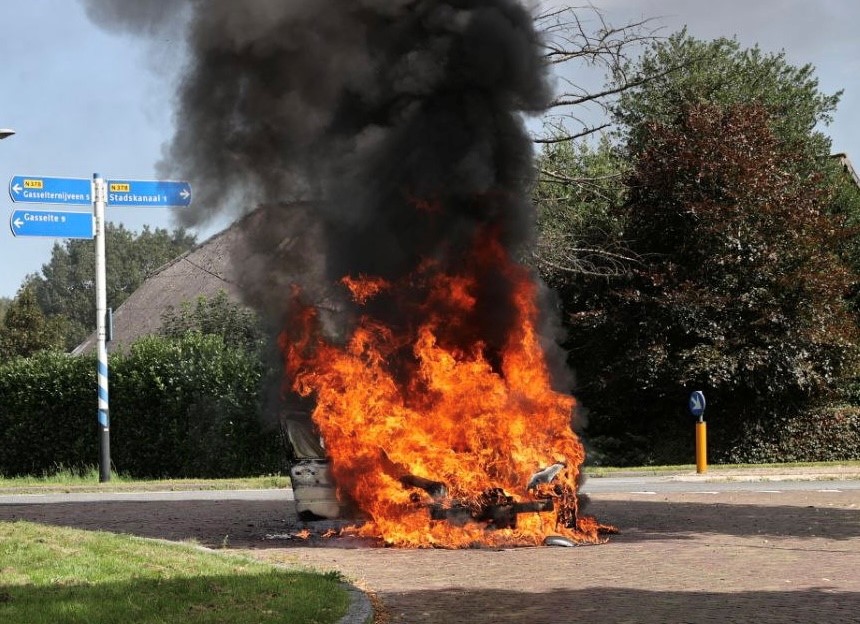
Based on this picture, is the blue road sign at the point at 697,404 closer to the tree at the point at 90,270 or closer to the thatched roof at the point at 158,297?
the thatched roof at the point at 158,297

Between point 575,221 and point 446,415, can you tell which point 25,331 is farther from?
point 446,415

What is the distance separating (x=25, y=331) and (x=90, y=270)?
2074 inches

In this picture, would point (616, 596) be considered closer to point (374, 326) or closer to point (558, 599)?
point (558, 599)

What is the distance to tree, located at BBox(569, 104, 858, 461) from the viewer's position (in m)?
24.9

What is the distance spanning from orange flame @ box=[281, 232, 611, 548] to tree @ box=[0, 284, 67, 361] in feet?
150

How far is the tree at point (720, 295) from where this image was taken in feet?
81.7

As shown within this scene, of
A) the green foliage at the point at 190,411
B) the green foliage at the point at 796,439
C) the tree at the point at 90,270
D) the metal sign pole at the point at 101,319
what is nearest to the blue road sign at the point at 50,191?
the metal sign pole at the point at 101,319

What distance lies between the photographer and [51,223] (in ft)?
65.1

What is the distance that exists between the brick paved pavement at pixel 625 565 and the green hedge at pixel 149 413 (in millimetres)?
7937

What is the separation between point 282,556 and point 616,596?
360cm

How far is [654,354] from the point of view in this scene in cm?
2467

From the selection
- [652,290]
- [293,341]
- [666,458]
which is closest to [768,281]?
[652,290]

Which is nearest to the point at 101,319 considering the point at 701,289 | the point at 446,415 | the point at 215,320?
the point at 215,320

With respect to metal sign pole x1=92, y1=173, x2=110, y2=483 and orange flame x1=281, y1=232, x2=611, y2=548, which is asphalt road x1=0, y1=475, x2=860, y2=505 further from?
orange flame x1=281, y1=232, x2=611, y2=548
